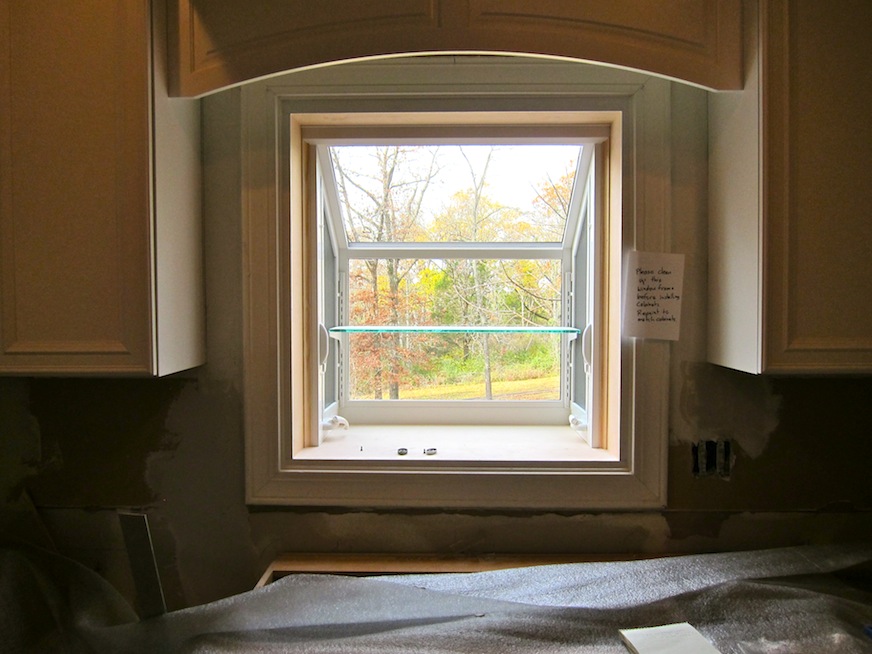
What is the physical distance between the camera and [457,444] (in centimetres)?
147

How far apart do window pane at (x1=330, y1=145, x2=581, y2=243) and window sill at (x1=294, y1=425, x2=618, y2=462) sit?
584 mm

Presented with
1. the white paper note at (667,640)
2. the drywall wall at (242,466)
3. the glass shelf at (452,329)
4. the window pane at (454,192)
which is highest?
the window pane at (454,192)

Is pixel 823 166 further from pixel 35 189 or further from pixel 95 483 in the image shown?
pixel 95 483

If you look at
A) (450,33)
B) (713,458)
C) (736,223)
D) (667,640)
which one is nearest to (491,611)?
(667,640)

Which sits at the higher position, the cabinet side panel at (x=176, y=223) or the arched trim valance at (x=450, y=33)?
the arched trim valance at (x=450, y=33)

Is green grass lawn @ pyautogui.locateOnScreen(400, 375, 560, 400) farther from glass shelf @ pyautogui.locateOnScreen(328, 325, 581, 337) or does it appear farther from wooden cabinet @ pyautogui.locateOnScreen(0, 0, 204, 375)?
wooden cabinet @ pyautogui.locateOnScreen(0, 0, 204, 375)

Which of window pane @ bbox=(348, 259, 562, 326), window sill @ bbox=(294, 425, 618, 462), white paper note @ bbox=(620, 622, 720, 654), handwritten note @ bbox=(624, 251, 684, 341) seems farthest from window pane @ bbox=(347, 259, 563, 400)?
white paper note @ bbox=(620, 622, 720, 654)

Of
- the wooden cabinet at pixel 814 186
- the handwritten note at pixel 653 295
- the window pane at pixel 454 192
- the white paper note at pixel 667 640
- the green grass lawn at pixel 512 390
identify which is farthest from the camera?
the green grass lawn at pixel 512 390

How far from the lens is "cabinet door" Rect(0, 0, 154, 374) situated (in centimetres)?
105

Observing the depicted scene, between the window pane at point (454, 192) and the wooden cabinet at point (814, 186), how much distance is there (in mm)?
551

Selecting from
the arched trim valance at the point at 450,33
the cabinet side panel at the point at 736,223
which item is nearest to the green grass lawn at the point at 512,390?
the cabinet side panel at the point at 736,223

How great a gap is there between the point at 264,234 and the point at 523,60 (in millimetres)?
771

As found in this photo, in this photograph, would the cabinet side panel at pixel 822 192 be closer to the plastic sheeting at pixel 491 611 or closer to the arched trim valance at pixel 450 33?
the arched trim valance at pixel 450 33

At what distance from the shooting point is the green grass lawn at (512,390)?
65.2 inches
